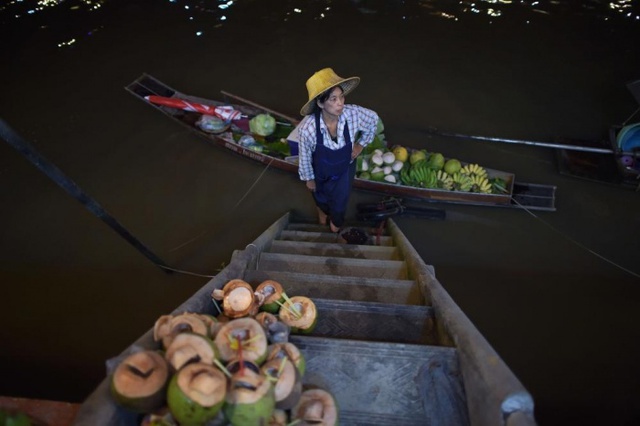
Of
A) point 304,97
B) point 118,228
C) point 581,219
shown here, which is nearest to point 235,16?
point 304,97

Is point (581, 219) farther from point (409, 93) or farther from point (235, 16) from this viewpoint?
point (235, 16)

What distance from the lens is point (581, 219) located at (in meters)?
5.01

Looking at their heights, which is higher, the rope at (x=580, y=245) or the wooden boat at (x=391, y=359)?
the rope at (x=580, y=245)

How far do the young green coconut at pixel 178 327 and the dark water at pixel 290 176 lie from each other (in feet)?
10.5

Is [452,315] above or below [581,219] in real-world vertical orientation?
below

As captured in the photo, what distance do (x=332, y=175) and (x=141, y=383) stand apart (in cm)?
266

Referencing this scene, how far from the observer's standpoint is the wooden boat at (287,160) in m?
4.86

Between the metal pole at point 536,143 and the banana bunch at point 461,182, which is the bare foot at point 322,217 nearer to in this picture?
the banana bunch at point 461,182

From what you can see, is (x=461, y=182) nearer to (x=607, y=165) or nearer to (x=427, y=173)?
(x=427, y=173)

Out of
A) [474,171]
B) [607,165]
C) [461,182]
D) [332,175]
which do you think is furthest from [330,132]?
[607,165]

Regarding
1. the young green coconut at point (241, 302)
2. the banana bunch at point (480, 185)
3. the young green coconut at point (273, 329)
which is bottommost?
the young green coconut at point (241, 302)

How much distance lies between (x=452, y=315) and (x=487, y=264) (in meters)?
3.19

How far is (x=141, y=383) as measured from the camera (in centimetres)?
124

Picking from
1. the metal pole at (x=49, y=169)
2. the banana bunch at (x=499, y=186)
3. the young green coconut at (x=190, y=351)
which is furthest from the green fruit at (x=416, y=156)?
the young green coconut at (x=190, y=351)
